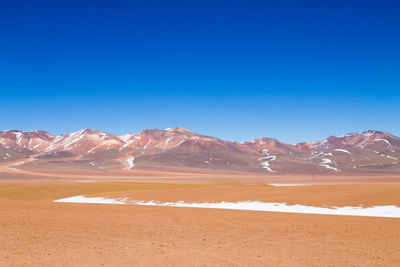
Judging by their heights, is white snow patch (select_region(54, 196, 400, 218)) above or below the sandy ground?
below

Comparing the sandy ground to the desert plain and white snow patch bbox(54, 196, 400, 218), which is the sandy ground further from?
white snow patch bbox(54, 196, 400, 218)

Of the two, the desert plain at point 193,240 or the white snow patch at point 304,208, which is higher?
the desert plain at point 193,240

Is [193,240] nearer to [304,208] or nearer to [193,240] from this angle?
[193,240]

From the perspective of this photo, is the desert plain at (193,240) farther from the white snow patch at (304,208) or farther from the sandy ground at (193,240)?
the white snow patch at (304,208)

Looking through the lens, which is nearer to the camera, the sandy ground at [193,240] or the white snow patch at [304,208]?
the sandy ground at [193,240]

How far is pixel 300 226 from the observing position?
17.3 m

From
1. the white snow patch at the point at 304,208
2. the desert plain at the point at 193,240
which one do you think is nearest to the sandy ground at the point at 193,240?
the desert plain at the point at 193,240

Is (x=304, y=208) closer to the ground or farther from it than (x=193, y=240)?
closer to the ground

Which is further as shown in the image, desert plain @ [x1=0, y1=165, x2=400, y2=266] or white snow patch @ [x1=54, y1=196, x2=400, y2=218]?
white snow patch @ [x1=54, y1=196, x2=400, y2=218]

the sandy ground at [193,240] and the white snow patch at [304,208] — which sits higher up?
the sandy ground at [193,240]

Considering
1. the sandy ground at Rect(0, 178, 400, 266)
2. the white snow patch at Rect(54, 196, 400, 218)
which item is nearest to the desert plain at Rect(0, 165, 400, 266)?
the sandy ground at Rect(0, 178, 400, 266)

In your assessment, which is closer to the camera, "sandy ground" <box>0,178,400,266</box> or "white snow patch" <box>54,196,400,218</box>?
"sandy ground" <box>0,178,400,266</box>

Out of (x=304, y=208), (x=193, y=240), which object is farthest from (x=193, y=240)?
(x=304, y=208)

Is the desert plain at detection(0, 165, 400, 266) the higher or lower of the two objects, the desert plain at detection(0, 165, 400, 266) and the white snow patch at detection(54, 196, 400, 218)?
the higher
